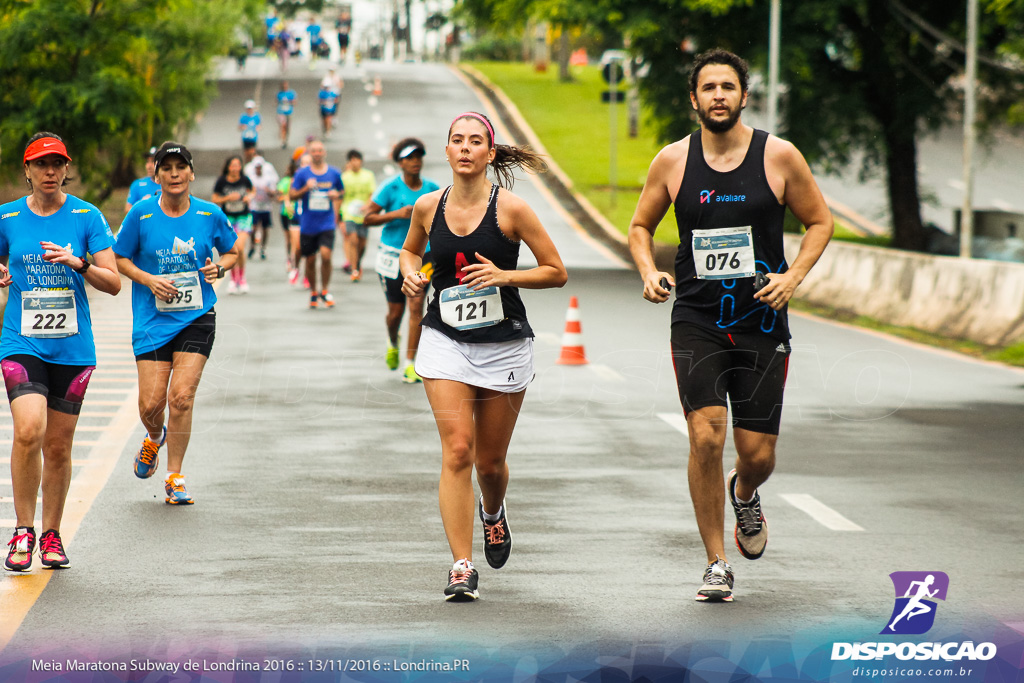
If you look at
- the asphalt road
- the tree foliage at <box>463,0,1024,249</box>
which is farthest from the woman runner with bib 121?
the tree foliage at <box>463,0,1024,249</box>

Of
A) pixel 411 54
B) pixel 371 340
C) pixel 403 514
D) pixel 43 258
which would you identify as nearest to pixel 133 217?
pixel 43 258

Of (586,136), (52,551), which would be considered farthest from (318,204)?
(586,136)

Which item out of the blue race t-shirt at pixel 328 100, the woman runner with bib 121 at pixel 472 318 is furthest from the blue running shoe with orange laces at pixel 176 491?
Answer: the blue race t-shirt at pixel 328 100

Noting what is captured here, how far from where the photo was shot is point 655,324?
1817 centimetres

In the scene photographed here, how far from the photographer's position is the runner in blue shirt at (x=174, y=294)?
843cm

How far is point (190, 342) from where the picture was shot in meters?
8.52

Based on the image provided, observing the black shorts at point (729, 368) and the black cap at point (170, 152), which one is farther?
the black cap at point (170, 152)

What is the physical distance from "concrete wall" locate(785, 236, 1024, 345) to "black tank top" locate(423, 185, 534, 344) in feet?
35.2

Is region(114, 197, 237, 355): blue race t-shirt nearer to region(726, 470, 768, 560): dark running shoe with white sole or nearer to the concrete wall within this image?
region(726, 470, 768, 560): dark running shoe with white sole

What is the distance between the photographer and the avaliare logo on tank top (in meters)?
6.27

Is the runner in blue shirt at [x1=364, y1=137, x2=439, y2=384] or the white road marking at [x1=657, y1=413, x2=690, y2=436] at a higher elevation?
the runner in blue shirt at [x1=364, y1=137, x2=439, y2=384]

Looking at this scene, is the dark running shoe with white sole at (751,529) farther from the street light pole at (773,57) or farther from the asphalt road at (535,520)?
the street light pole at (773,57)

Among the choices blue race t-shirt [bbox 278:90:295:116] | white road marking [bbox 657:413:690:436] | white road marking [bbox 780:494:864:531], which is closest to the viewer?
white road marking [bbox 780:494:864:531]

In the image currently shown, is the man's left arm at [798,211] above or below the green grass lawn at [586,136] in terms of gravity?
above
